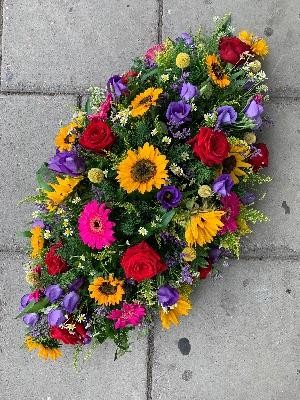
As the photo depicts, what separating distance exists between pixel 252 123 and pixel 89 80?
0.95 metres

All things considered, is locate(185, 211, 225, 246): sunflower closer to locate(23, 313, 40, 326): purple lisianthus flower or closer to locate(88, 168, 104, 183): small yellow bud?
locate(88, 168, 104, 183): small yellow bud

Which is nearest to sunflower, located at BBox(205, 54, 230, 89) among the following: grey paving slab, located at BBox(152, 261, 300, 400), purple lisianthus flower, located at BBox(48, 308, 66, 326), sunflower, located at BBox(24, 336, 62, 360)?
grey paving slab, located at BBox(152, 261, 300, 400)

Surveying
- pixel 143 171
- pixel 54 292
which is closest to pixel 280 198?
pixel 143 171

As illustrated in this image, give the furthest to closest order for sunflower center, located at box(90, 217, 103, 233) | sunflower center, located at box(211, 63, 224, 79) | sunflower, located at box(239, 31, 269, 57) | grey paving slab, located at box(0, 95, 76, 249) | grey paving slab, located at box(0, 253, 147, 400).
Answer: grey paving slab, located at box(0, 95, 76, 249)
grey paving slab, located at box(0, 253, 147, 400)
sunflower, located at box(239, 31, 269, 57)
sunflower center, located at box(211, 63, 224, 79)
sunflower center, located at box(90, 217, 103, 233)

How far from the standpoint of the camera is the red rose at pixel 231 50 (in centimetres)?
284

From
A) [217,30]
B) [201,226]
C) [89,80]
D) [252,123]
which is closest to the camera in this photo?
[201,226]

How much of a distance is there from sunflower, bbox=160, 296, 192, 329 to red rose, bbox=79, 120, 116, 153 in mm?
794

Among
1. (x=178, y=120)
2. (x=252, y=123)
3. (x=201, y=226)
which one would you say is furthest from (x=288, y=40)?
(x=201, y=226)

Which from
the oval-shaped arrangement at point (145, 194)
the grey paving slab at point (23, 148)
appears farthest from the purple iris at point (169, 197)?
the grey paving slab at point (23, 148)

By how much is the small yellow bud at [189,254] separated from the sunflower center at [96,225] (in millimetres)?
403

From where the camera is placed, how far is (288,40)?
3.12m

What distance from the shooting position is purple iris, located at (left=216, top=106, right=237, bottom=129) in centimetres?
270

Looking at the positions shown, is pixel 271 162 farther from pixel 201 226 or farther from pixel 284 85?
pixel 201 226

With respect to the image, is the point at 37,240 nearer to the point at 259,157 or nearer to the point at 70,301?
the point at 70,301
